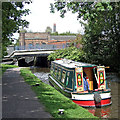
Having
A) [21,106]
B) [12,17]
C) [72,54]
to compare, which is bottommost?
[21,106]

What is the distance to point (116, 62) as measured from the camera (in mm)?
24859

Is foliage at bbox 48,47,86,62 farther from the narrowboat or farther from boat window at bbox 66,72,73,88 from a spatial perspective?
A: boat window at bbox 66,72,73,88

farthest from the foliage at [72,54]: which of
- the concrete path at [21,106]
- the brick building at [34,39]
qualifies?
the brick building at [34,39]

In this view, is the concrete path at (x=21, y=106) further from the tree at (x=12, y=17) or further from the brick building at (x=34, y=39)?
the brick building at (x=34, y=39)

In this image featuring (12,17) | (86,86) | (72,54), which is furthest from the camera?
(72,54)

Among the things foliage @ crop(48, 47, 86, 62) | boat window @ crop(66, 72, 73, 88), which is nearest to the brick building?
foliage @ crop(48, 47, 86, 62)

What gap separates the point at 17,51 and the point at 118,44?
17733 mm

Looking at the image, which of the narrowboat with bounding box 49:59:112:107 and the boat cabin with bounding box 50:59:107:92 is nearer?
the narrowboat with bounding box 49:59:112:107

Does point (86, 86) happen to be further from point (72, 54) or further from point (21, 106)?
point (72, 54)

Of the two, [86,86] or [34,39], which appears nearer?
[86,86]

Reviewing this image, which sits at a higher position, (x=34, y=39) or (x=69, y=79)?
(x=34, y=39)

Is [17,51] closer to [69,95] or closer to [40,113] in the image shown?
[69,95]

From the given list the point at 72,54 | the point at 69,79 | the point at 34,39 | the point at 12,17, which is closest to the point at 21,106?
the point at 69,79

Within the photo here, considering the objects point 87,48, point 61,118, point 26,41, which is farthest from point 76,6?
point 26,41
